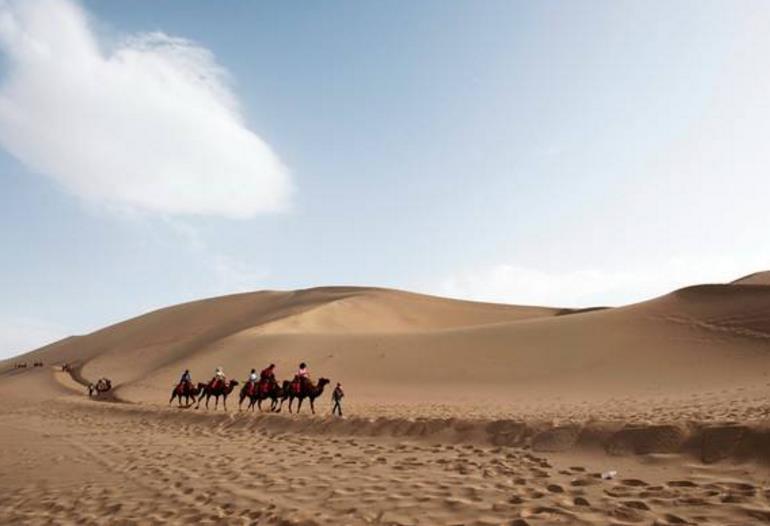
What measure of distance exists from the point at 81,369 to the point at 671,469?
188 feet

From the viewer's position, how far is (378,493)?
766 cm

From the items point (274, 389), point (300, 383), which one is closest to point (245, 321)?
point (274, 389)

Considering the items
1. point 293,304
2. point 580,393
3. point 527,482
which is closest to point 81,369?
point 293,304

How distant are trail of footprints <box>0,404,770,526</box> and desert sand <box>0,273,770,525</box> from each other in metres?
0.04

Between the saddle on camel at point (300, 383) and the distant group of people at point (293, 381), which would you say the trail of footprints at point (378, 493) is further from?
the saddle on camel at point (300, 383)

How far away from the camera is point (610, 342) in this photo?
32.8 meters

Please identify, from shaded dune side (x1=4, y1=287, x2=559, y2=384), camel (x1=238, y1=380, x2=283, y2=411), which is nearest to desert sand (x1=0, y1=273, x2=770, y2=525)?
camel (x1=238, y1=380, x2=283, y2=411)

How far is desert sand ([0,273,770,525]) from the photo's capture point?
7.07 meters

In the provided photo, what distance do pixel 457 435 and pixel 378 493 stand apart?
17.5 feet

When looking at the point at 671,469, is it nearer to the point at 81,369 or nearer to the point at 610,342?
the point at 610,342

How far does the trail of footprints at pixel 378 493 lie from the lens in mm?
6387

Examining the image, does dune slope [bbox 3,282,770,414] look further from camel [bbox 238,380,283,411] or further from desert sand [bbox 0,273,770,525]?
camel [bbox 238,380,283,411]

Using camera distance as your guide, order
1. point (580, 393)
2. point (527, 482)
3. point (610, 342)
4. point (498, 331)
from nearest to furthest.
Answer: point (527, 482), point (580, 393), point (610, 342), point (498, 331)

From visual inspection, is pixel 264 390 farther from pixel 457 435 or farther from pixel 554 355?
pixel 554 355
